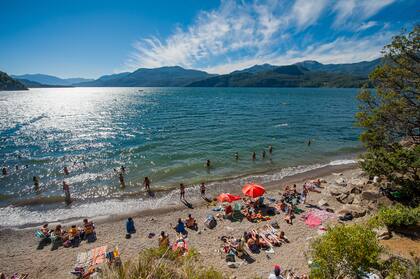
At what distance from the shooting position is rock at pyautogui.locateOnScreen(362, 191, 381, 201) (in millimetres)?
19269

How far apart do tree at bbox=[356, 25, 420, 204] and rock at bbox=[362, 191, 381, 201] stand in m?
1.42

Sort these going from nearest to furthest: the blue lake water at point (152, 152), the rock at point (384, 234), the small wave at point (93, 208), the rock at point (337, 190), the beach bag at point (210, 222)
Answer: the rock at point (384, 234)
the beach bag at point (210, 222)
the small wave at point (93, 208)
the rock at point (337, 190)
the blue lake water at point (152, 152)

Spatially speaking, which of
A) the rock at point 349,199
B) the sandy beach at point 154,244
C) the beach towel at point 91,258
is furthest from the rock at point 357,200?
the beach towel at point 91,258

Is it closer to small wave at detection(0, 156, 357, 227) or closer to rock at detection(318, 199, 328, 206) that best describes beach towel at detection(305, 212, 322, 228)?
rock at detection(318, 199, 328, 206)

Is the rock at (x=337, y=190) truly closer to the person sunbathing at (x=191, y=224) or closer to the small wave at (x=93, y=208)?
the small wave at (x=93, y=208)

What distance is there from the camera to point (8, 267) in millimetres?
15633

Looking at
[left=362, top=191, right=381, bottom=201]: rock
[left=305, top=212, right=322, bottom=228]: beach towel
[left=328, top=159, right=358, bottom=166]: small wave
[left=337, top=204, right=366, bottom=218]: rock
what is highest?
[left=362, top=191, right=381, bottom=201]: rock

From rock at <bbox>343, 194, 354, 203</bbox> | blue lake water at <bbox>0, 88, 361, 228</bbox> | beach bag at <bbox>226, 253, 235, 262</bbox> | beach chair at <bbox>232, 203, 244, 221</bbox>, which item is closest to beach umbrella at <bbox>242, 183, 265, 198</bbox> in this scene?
beach chair at <bbox>232, 203, 244, 221</bbox>

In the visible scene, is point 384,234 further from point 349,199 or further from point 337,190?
point 337,190

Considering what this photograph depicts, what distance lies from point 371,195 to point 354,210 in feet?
6.60

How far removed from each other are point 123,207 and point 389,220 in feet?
71.5

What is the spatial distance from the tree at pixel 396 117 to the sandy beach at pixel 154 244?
222 inches

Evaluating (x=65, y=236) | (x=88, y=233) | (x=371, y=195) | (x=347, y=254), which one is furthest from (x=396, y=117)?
(x=65, y=236)

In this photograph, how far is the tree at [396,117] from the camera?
16.8 m
